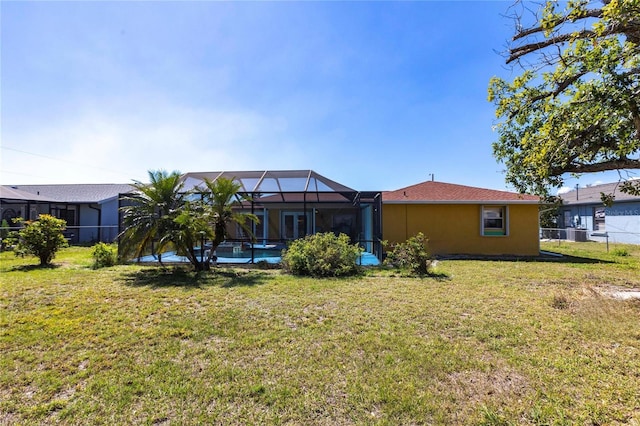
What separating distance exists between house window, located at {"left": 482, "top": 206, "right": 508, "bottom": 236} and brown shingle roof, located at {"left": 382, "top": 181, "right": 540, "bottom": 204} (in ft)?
1.85

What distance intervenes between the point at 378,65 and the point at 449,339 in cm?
847

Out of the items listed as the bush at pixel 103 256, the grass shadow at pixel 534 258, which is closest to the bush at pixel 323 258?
the grass shadow at pixel 534 258

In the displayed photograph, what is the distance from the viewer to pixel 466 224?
45.4 ft

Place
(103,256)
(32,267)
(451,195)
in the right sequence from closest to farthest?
(32,267) < (103,256) < (451,195)

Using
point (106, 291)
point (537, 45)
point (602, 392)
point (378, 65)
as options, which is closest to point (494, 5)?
point (537, 45)

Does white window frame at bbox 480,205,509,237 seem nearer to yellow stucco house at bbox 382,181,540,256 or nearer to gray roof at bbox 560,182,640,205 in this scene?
yellow stucco house at bbox 382,181,540,256

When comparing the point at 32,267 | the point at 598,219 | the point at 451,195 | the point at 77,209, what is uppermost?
the point at 451,195

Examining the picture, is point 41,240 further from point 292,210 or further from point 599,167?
point 599,167

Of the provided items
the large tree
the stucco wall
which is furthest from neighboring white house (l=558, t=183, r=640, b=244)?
the large tree

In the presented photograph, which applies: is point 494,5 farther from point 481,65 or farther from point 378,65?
point 378,65

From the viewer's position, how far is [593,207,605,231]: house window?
2231cm

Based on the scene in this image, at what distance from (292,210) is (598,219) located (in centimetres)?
2333

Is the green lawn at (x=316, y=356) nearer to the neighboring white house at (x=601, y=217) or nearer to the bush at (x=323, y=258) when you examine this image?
the bush at (x=323, y=258)

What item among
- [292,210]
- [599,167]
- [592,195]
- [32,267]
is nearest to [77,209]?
[32,267]
